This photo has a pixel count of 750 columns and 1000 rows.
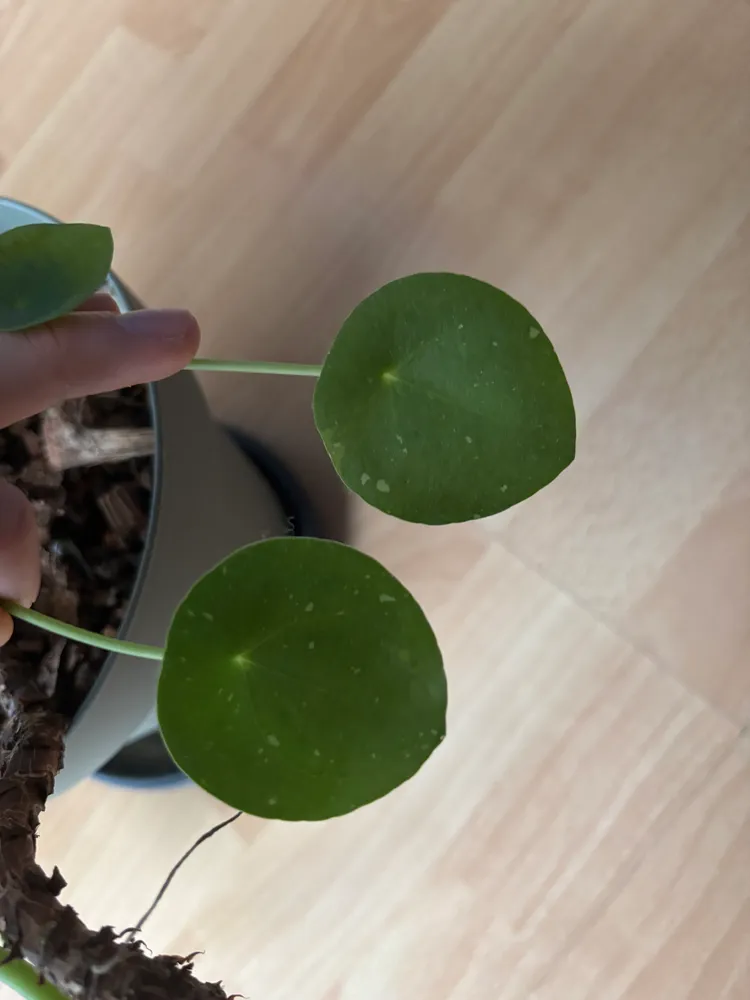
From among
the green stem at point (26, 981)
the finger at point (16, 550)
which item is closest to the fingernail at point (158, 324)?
the finger at point (16, 550)

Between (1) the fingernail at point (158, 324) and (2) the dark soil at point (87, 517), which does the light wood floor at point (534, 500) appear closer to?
(2) the dark soil at point (87, 517)

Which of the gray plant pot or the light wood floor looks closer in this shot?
the gray plant pot

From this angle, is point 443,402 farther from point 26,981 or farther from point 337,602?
point 26,981

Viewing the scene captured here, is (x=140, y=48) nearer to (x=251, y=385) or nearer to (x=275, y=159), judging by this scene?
(x=275, y=159)

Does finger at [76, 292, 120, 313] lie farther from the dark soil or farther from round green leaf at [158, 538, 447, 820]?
round green leaf at [158, 538, 447, 820]

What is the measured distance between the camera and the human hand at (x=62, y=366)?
0.43 meters

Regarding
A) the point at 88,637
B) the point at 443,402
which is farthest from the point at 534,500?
the point at 88,637

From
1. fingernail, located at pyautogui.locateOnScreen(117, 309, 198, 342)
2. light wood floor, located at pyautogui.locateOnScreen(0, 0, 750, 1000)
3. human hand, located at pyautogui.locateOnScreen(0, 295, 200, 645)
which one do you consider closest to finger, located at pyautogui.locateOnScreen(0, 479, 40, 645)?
human hand, located at pyautogui.locateOnScreen(0, 295, 200, 645)

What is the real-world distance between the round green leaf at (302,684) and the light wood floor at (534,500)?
0.36 meters

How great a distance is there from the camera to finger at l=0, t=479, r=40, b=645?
0.42 metres

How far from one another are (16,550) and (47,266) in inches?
6.0

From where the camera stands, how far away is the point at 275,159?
84cm

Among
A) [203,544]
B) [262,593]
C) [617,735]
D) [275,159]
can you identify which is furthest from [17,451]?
[617,735]

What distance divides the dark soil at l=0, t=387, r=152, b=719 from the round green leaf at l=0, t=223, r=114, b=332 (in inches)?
5.2
